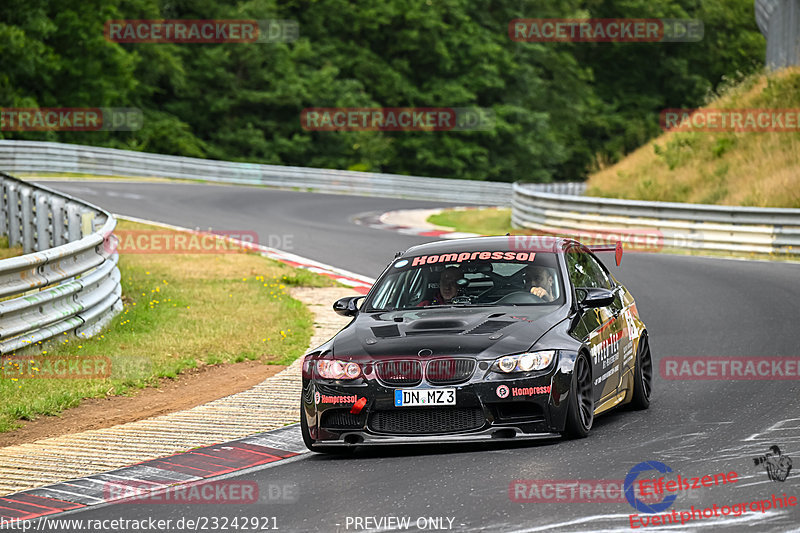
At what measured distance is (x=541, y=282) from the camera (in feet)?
29.1

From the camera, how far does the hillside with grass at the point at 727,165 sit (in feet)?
86.7

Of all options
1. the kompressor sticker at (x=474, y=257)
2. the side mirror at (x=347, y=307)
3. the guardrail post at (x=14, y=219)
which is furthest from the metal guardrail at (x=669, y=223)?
the side mirror at (x=347, y=307)

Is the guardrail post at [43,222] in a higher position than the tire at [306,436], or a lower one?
higher

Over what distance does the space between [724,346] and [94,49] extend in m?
41.1

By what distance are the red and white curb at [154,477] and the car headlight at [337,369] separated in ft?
2.13

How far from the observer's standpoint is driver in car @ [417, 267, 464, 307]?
8.93 m
